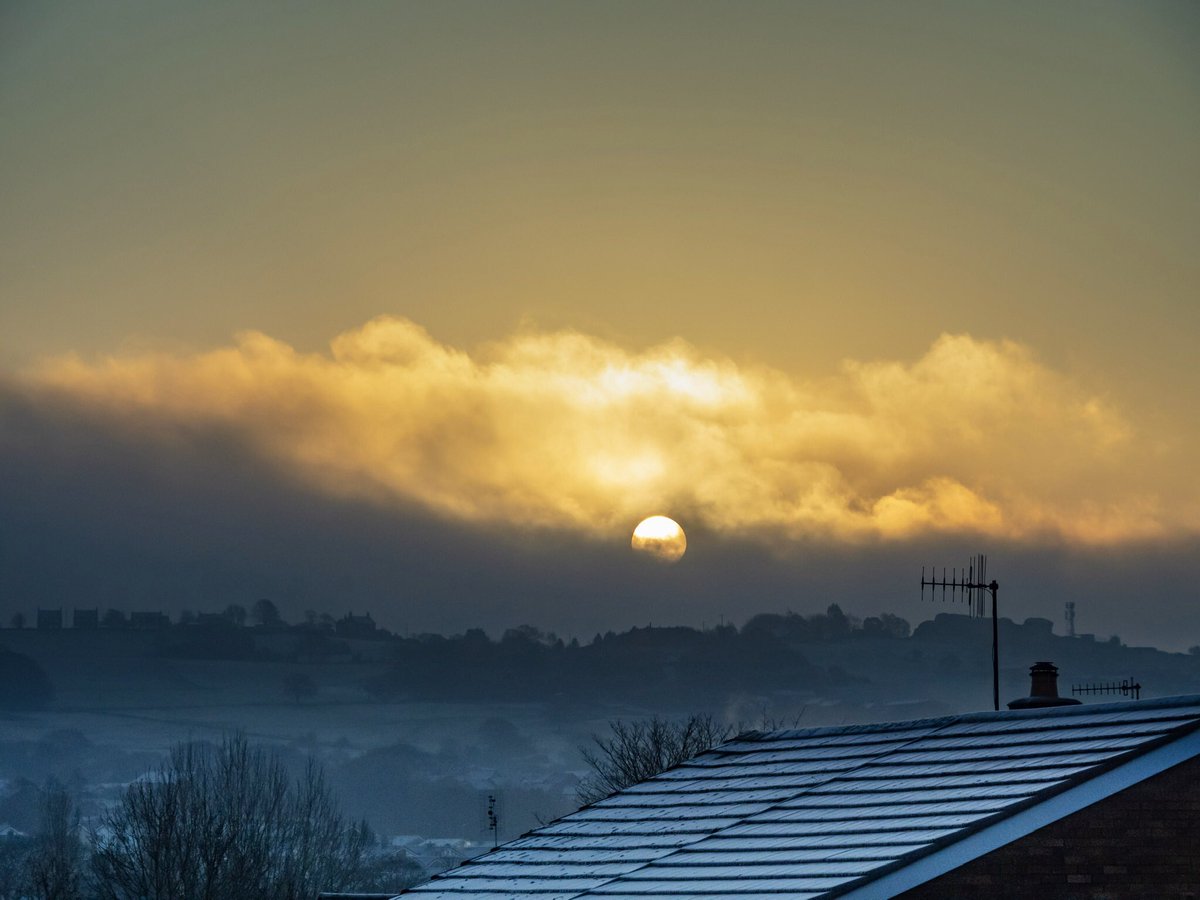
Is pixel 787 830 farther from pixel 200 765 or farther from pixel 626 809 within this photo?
pixel 200 765

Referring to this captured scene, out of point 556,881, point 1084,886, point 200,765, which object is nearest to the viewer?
point 1084,886

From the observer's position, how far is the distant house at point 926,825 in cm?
1580

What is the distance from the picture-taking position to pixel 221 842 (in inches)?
3342

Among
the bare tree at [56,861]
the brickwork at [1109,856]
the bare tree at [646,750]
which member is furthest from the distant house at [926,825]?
the bare tree at [56,861]

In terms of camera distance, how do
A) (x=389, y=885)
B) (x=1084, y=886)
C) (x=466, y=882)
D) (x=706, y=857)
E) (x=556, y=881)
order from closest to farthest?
(x=1084, y=886) < (x=706, y=857) < (x=556, y=881) < (x=466, y=882) < (x=389, y=885)

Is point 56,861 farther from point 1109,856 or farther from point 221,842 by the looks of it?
point 1109,856

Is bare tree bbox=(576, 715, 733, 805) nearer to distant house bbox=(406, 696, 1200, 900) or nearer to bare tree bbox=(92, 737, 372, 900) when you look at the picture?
bare tree bbox=(92, 737, 372, 900)

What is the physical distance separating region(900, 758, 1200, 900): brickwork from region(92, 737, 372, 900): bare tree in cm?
6846

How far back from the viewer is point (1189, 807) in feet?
53.6

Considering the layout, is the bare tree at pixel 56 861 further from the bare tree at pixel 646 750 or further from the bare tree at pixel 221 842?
the bare tree at pixel 646 750

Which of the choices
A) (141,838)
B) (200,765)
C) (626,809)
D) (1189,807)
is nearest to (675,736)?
(141,838)

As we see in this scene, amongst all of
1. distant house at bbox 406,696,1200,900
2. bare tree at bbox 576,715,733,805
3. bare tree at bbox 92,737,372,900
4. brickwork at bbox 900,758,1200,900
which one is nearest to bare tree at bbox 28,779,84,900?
bare tree at bbox 92,737,372,900

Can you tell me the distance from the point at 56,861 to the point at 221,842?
27.0 metres

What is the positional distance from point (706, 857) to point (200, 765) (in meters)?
94.9
